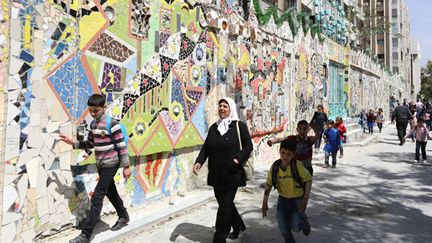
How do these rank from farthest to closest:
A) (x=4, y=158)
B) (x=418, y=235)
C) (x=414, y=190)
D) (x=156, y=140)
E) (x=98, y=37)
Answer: (x=414, y=190) < (x=156, y=140) < (x=98, y=37) < (x=418, y=235) < (x=4, y=158)

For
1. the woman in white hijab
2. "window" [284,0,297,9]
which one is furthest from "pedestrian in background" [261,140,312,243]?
"window" [284,0,297,9]

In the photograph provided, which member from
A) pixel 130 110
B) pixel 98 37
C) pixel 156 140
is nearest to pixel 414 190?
pixel 156 140

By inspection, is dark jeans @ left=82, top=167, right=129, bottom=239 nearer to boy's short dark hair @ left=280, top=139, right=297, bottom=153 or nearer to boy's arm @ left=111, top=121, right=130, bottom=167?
boy's arm @ left=111, top=121, right=130, bottom=167

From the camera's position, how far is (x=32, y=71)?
4.49 meters

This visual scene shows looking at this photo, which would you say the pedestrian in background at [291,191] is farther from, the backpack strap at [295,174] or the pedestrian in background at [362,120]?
the pedestrian in background at [362,120]

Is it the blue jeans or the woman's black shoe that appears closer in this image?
the blue jeans

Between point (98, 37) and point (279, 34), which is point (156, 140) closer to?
point (98, 37)

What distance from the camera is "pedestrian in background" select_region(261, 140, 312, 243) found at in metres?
4.18

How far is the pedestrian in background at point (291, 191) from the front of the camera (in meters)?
4.18

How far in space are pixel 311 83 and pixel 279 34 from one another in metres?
3.84

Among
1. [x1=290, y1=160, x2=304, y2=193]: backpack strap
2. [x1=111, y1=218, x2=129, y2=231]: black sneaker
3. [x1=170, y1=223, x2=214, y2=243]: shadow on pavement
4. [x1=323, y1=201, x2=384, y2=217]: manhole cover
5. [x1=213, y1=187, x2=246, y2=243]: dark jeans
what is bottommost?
[x1=323, y1=201, x2=384, y2=217]: manhole cover

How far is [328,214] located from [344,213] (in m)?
0.27

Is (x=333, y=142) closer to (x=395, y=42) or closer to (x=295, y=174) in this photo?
(x=295, y=174)

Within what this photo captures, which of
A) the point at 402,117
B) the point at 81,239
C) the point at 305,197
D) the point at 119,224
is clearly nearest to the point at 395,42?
the point at 402,117
